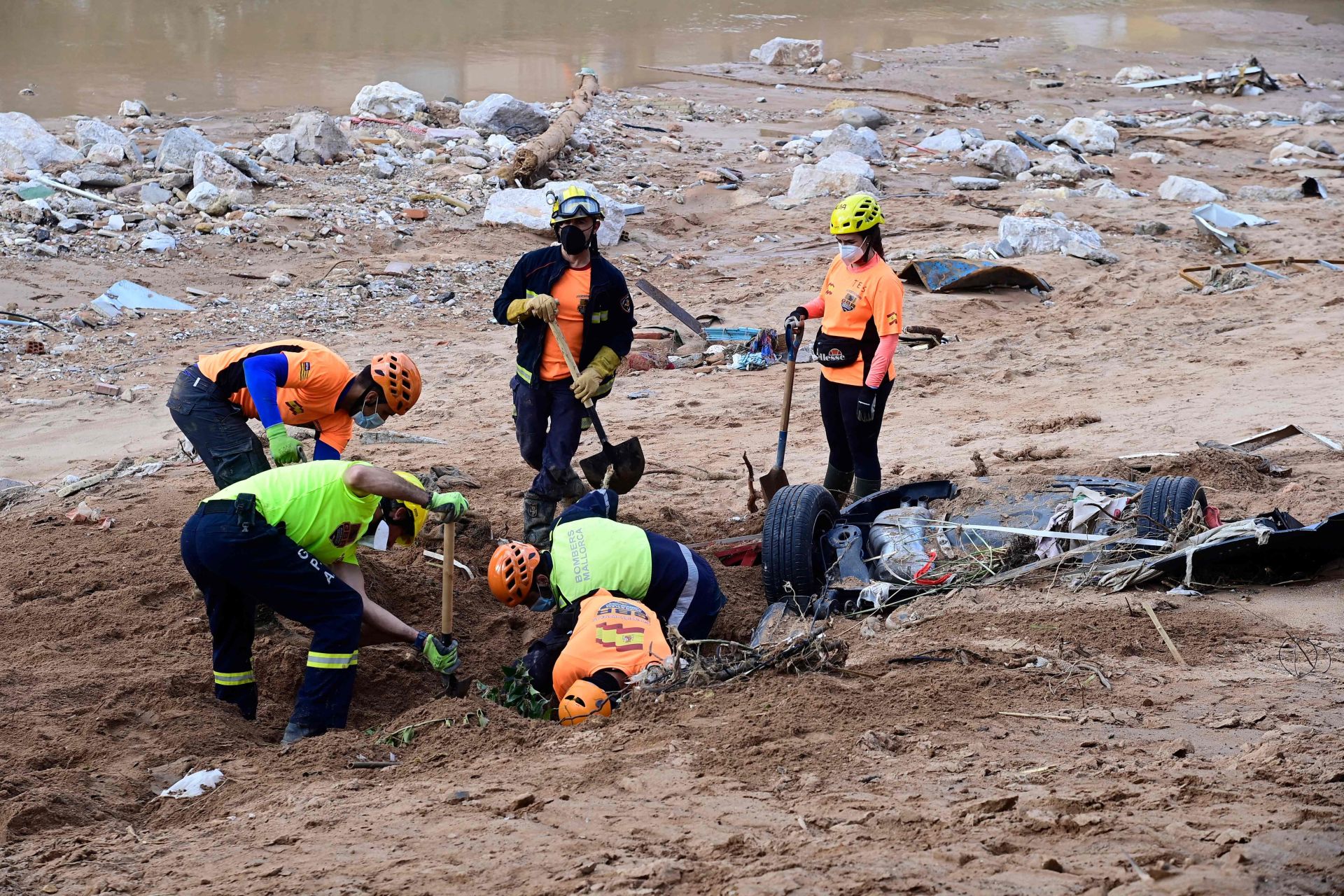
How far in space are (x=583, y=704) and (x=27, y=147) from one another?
1314 centimetres

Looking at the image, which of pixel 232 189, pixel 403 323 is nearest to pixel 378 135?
pixel 232 189

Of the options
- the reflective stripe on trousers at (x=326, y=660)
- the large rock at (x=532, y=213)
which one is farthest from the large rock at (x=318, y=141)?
the reflective stripe on trousers at (x=326, y=660)

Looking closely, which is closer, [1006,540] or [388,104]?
[1006,540]

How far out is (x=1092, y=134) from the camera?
64.8 ft

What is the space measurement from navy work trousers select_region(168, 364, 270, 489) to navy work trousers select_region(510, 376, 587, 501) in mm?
1436

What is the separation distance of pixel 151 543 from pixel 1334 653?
18.8 feet

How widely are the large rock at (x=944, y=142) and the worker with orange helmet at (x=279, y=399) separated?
1531 cm

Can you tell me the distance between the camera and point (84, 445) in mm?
8977

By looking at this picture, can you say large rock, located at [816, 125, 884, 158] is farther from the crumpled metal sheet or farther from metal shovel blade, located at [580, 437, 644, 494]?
metal shovel blade, located at [580, 437, 644, 494]

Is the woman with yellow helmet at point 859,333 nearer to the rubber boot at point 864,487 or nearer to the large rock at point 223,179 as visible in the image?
the rubber boot at point 864,487

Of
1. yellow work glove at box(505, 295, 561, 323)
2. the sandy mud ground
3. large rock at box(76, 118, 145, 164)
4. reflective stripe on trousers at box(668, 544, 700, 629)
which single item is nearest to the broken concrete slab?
the sandy mud ground

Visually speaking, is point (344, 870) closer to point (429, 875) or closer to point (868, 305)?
point (429, 875)

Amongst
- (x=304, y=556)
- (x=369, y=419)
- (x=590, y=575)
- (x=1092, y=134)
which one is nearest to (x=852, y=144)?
(x=1092, y=134)

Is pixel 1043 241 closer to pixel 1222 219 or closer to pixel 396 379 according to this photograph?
pixel 1222 219
